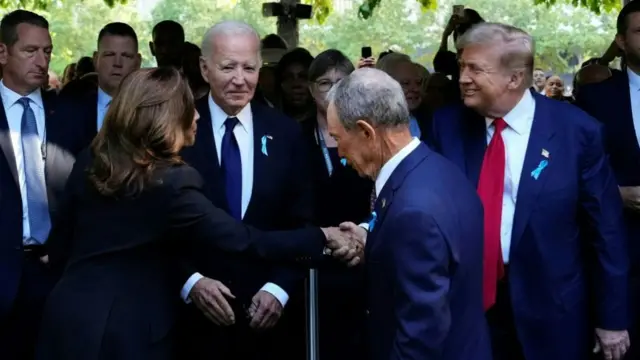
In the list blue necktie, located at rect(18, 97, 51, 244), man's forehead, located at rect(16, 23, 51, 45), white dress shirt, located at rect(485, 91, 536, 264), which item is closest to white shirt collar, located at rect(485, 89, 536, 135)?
white dress shirt, located at rect(485, 91, 536, 264)

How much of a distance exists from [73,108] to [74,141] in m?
0.25

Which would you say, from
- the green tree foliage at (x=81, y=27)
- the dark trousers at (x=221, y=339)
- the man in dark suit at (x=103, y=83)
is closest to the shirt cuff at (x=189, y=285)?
the dark trousers at (x=221, y=339)

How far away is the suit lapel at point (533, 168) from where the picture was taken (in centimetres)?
412

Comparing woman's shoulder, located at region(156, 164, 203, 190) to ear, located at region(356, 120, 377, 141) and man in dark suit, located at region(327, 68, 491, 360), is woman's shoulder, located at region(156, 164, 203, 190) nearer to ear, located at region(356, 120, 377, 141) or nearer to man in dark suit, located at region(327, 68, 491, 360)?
man in dark suit, located at region(327, 68, 491, 360)

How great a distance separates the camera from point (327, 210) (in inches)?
205

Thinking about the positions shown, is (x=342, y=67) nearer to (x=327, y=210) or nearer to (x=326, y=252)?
(x=327, y=210)

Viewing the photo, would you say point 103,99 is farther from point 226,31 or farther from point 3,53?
point 226,31

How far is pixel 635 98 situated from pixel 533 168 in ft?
4.02

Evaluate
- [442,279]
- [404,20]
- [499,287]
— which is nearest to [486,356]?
[442,279]

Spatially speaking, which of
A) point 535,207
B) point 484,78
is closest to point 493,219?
point 535,207

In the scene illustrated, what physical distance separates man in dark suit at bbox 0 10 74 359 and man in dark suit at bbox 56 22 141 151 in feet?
0.36

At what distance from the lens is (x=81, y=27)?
977 inches

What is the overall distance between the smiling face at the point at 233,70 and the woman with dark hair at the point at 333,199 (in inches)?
26.5

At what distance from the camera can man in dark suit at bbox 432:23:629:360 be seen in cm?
413
